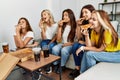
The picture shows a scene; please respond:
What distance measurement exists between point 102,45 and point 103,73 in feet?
1.51

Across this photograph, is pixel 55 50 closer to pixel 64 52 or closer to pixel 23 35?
pixel 64 52

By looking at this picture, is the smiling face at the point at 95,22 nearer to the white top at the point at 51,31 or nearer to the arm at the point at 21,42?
the white top at the point at 51,31

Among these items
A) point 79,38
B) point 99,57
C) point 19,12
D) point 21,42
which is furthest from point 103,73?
point 19,12

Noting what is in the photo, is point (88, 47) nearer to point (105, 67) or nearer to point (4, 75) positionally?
point (105, 67)

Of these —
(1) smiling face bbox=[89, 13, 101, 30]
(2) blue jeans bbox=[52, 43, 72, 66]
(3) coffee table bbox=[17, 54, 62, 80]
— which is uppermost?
(1) smiling face bbox=[89, 13, 101, 30]

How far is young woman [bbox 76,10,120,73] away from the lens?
1.69 meters

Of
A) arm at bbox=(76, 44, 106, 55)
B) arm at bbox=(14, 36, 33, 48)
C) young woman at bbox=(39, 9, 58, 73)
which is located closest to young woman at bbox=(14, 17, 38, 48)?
arm at bbox=(14, 36, 33, 48)

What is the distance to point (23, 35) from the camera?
242 cm

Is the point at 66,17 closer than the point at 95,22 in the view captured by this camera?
No

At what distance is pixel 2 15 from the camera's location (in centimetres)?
283

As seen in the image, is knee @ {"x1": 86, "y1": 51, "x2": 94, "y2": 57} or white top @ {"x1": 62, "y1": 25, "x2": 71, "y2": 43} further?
white top @ {"x1": 62, "y1": 25, "x2": 71, "y2": 43}

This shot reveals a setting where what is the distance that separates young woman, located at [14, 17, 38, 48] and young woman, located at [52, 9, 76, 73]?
39cm

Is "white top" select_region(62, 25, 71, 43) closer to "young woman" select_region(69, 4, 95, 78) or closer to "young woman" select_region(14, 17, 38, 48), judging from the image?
"young woman" select_region(69, 4, 95, 78)

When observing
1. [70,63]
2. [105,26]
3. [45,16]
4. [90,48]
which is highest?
[45,16]
